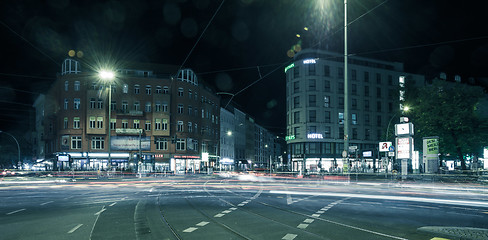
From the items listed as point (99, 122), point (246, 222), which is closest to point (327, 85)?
point (99, 122)

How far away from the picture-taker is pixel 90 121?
6531 centimetres

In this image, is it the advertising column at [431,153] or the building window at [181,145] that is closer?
the advertising column at [431,153]

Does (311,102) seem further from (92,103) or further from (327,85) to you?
(92,103)

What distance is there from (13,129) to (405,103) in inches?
3952

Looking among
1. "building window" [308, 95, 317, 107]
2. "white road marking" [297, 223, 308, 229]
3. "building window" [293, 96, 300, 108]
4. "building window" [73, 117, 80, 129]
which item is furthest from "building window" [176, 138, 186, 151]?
"white road marking" [297, 223, 308, 229]

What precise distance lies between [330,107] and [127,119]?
39065 millimetres

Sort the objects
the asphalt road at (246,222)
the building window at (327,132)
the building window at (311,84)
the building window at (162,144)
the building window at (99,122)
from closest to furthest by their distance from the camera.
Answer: the asphalt road at (246,222) < the building window at (99,122) < the building window at (162,144) < the building window at (311,84) < the building window at (327,132)

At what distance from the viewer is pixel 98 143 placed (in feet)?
217

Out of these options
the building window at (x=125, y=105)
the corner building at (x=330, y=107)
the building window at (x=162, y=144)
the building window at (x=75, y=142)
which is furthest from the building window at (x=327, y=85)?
the building window at (x=75, y=142)

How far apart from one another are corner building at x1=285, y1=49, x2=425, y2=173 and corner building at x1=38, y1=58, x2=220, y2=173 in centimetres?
1984

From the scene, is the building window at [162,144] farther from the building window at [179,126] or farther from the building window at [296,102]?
the building window at [296,102]

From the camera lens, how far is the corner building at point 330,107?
76250 mm

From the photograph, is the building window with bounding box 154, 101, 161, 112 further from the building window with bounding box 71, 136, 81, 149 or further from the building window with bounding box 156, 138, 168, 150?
the building window with bounding box 71, 136, 81, 149

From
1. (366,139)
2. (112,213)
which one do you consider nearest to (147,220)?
(112,213)
